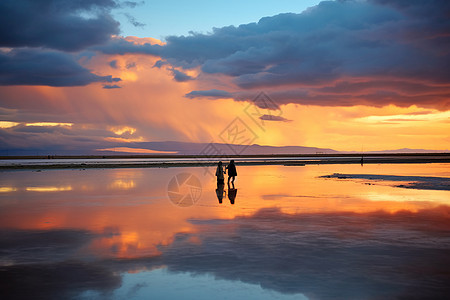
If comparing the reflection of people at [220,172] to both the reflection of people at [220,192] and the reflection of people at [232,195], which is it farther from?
the reflection of people at [232,195]

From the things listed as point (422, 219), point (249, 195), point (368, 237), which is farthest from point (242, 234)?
point (249, 195)

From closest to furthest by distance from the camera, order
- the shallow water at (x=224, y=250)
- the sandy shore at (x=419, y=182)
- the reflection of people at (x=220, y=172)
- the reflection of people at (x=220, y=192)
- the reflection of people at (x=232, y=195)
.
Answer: the shallow water at (x=224, y=250)
the reflection of people at (x=232, y=195)
the reflection of people at (x=220, y=192)
the reflection of people at (x=220, y=172)
the sandy shore at (x=419, y=182)

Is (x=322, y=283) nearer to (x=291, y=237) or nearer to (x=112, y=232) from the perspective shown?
(x=291, y=237)

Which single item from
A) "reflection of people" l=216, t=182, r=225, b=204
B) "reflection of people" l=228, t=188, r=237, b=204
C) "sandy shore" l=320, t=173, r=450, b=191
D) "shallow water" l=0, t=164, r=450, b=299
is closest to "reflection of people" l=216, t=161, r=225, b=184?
"reflection of people" l=216, t=182, r=225, b=204

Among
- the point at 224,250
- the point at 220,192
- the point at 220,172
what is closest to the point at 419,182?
the point at 220,172

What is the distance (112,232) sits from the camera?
1380 centimetres

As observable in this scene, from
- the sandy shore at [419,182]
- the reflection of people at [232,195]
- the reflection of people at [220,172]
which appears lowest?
the reflection of people at [232,195]

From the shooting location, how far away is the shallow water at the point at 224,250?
810 cm

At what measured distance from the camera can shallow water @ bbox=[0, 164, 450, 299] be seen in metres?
8.10

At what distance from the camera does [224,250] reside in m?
11.2

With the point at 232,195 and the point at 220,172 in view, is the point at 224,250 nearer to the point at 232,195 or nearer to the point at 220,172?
the point at 232,195

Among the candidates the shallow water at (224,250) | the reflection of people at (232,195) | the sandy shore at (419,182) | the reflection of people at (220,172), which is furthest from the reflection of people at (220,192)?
the sandy shore at (419,182)

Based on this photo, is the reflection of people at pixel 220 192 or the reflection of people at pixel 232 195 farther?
the reflection of people at pixel 220 192

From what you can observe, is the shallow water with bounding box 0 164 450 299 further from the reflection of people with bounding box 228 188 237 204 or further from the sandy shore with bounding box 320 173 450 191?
the sandy shore with bounding box 320 173 450 191
